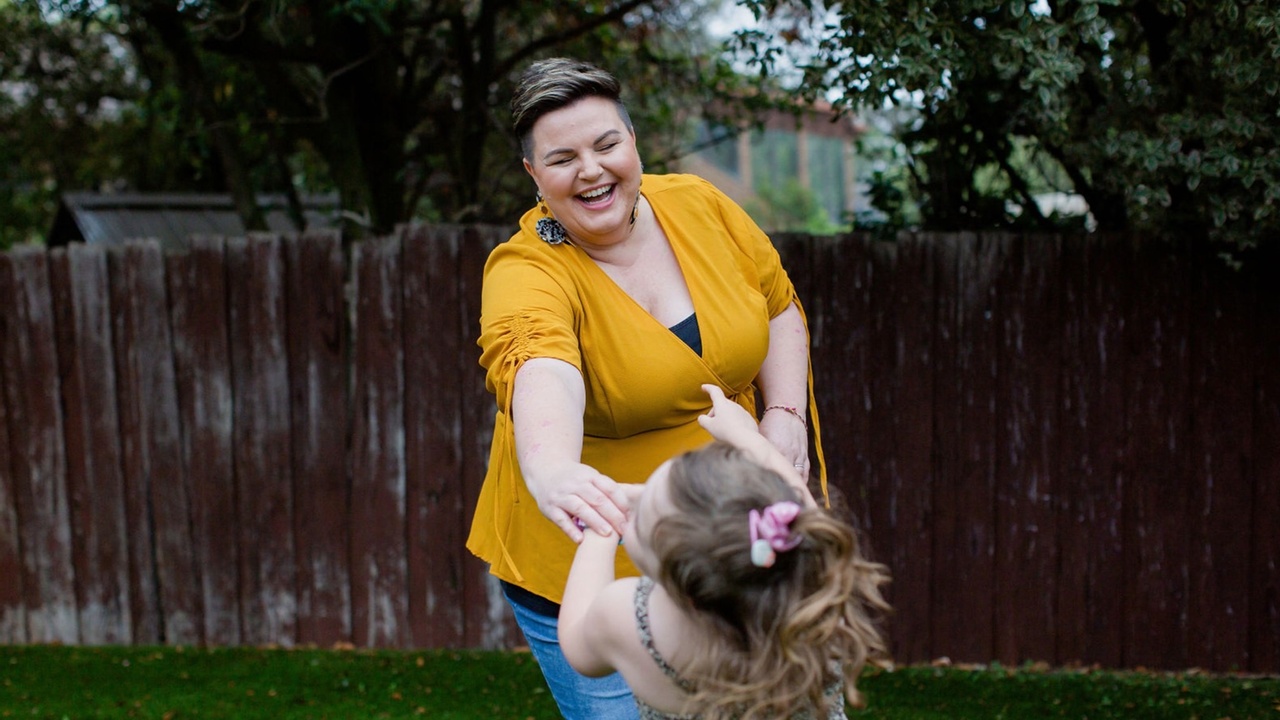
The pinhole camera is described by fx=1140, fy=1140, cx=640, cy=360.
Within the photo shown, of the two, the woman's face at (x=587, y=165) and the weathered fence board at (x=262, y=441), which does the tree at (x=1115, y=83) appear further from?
the weathered fence board at (x=262, y=441)

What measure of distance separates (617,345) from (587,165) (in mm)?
375

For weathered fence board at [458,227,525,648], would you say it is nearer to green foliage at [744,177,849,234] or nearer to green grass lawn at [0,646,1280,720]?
green grass lawn at [0,646,1280,720]

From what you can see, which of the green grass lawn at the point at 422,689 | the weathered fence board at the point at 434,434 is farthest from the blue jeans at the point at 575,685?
→ the weathered fence board at the point at 434,434

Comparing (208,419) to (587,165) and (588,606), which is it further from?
(588,606)

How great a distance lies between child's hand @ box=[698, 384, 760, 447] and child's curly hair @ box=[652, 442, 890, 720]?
20 centimetres

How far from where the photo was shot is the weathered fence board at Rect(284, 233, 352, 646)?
510 cm

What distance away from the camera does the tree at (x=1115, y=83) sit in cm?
355

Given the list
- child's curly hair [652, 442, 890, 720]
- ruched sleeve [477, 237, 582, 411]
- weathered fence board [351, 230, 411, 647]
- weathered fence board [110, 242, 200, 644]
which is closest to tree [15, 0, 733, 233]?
weathered fence board [351, 230, 411, 647]

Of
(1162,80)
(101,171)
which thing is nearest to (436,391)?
(1162,80)

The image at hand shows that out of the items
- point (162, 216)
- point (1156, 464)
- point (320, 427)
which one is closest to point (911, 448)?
point (1156, 464)

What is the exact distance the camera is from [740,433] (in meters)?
2.22

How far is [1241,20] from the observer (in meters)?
3.53

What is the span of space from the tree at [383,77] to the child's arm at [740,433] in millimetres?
3062

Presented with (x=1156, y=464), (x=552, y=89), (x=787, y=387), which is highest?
(x=552, y=89)
